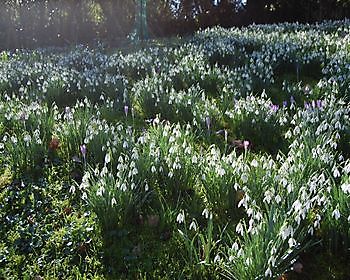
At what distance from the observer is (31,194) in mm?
3799

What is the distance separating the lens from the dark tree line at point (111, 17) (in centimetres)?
1700

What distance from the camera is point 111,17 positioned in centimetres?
1850

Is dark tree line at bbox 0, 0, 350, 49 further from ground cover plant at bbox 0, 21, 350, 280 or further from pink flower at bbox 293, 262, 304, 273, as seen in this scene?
pink flower at bbox 293, 262, 304, 273

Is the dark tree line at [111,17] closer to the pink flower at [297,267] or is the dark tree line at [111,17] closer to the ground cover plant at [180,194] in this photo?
the ground cover plant at [180,194]

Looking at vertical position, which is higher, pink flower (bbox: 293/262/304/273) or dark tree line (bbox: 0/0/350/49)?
dark tree line (bbox: 0/0/350/49)

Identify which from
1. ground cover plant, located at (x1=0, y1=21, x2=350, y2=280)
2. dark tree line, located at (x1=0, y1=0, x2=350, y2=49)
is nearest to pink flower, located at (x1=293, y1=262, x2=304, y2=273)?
ground cover plant, located at (x1=0, y1=21, x2=350, y2=280)

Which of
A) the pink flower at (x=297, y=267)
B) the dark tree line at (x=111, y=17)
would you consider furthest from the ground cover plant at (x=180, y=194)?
the dark tree line at (x=111, y=17)

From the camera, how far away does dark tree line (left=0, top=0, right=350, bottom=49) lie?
669 inches

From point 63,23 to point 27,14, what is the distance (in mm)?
1503

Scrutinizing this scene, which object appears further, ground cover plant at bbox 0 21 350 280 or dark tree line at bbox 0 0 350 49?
dark tree line at bbox 0 0 350 49

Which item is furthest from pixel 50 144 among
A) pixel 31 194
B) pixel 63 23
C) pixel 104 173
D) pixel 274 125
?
pixel 63 23

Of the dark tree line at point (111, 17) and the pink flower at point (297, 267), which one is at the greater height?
the dark tree line at point (111, 17)

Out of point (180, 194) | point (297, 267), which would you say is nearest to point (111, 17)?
point (180, 194)

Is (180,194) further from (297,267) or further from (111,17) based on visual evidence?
(111,17)
